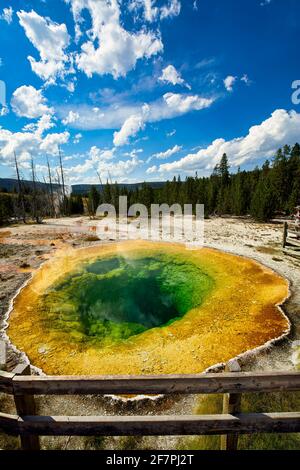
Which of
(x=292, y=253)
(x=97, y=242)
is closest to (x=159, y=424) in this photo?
(x=292, y=253)

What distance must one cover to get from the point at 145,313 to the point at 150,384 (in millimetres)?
8863

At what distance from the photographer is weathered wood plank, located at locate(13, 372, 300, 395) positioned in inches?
114

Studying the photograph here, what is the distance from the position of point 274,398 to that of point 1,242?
26.6 m

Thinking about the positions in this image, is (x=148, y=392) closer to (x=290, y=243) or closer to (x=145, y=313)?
(x=145, y=313)

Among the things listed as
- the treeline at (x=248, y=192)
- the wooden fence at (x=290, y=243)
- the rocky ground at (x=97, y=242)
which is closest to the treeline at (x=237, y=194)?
the treeline at (x=248, y=192)

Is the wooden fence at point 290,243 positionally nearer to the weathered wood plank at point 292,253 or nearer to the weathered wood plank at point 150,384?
the weathered wood plank at point 292,253

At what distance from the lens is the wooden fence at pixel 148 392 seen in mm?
2900

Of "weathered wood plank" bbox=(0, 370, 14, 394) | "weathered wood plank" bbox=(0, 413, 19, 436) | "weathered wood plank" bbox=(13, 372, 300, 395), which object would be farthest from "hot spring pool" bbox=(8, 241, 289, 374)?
"weathered wood plank" bbox=(0, 370, 14, 394)

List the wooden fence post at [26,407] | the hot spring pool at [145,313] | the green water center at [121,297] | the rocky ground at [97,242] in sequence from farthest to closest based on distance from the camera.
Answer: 1. the green water center at [121,297]
2. the hot spring pool at [145,313]
3. the rocky ground at [97,242]
4. the wooden fence post at [26,407]

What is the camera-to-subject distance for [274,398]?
16.8ft

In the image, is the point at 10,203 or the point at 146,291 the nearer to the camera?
the point at 146,291

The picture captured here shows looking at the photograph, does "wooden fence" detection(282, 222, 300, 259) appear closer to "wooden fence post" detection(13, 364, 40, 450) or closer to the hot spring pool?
the hot spring pool
